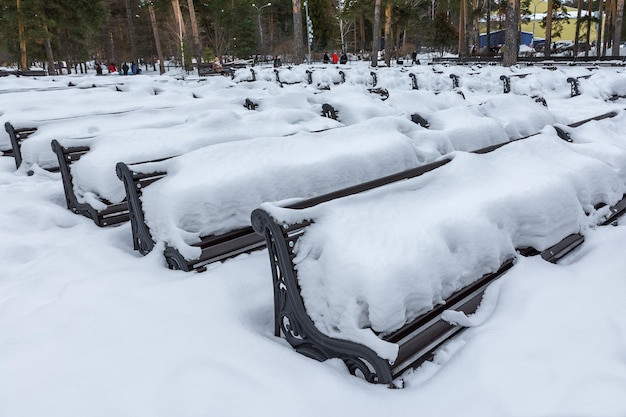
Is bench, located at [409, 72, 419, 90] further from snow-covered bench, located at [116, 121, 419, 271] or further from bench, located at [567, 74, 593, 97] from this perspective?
snow-covered bench, located at [116, 121, 419, 271]

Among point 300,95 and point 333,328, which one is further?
point 300,95

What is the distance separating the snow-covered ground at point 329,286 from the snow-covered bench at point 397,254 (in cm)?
1

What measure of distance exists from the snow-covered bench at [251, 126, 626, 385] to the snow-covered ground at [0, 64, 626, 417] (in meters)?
0.01

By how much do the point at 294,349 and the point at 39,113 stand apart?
26.5 ft

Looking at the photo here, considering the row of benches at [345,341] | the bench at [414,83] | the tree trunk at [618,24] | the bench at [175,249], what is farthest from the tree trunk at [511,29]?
the bench at [175,249]

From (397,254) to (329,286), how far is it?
355mm

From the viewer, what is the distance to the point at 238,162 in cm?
354

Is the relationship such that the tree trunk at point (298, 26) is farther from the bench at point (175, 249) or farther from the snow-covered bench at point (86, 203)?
the bench at point (175, 249)

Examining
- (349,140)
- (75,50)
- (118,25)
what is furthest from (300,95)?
(118,25)

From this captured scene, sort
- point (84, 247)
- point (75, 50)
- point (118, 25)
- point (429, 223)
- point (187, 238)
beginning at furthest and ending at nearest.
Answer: point (118, 25), point (75, 50), point (84, 247), point (187, 238), point (429, 223)

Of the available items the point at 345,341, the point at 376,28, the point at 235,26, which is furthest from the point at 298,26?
the point at 345,341

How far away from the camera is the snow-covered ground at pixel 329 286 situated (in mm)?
2084

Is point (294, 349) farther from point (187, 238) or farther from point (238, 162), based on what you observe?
point (238, 162)

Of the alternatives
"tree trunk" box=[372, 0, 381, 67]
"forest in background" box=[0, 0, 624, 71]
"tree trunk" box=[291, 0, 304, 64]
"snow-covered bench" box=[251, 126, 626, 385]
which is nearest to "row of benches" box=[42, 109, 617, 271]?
"snow-covered bench" box=[251, 126, 626, 385]
